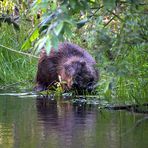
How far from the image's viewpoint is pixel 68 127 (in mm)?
4652

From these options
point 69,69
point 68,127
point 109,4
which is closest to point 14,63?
point 69,69

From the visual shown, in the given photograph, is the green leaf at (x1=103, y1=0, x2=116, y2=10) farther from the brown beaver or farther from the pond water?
the brown beaver

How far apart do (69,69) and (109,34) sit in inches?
139

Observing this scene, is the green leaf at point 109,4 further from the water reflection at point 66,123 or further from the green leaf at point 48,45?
the water reflection at point 66,123

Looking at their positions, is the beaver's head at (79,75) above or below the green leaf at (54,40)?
above

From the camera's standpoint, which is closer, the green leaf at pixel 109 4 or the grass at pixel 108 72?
the green leaf at pixel 109 4

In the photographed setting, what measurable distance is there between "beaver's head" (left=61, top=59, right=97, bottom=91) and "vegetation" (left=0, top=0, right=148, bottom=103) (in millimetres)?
882

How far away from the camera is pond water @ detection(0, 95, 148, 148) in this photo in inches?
155

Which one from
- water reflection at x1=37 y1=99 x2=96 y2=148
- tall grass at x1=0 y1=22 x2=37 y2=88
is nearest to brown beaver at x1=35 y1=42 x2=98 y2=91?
tall grass at x1=0 y1=22 x2=37 y2=88

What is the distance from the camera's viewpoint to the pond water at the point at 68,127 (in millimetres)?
3941

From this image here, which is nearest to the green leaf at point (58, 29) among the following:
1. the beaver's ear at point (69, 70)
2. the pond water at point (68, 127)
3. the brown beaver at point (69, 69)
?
the pond water at point (68, 127)

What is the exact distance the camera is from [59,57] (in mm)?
8586

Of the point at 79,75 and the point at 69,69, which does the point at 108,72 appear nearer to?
the point at 79,75

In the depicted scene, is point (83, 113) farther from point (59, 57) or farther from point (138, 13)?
point (59, 57)
